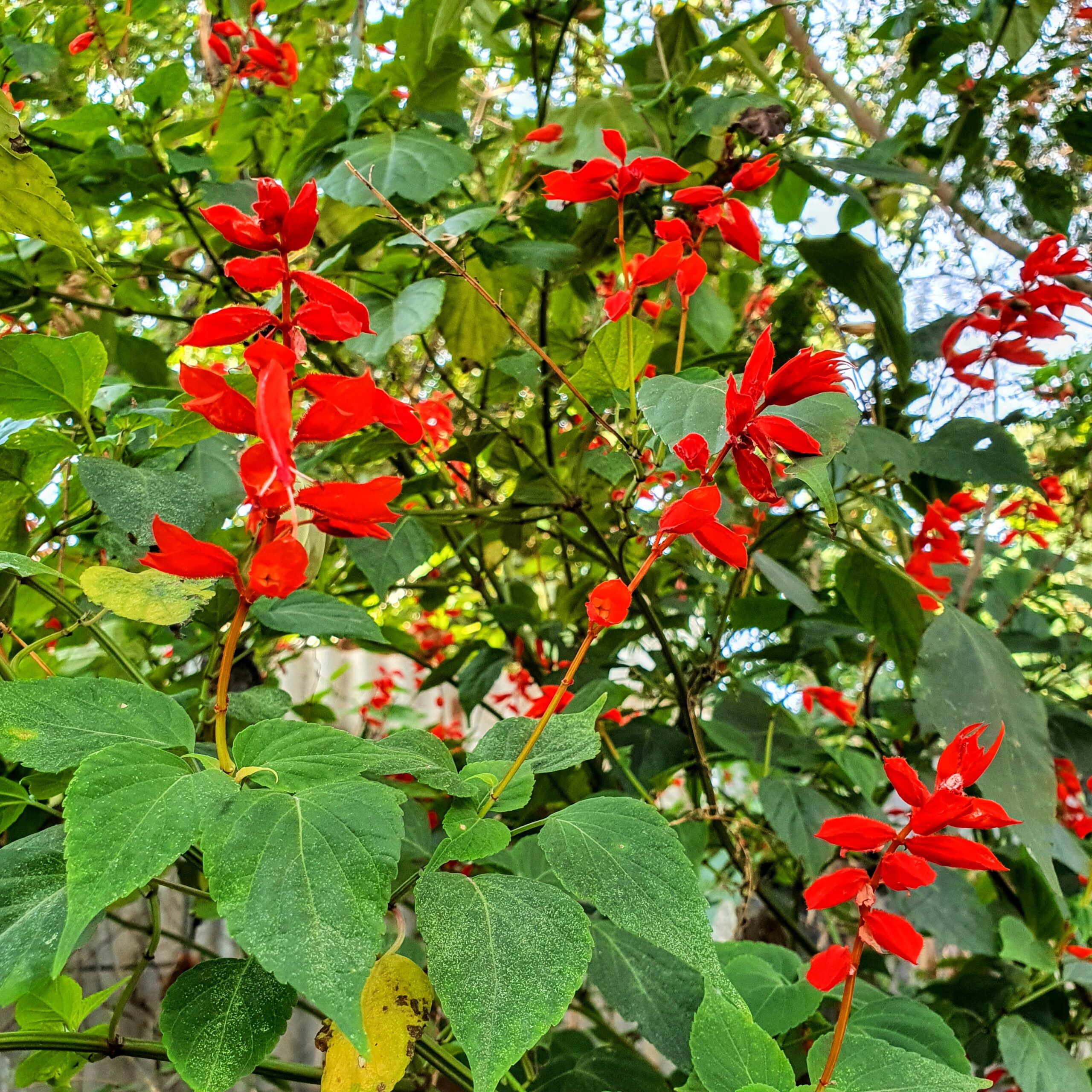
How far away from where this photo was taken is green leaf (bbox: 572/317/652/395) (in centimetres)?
59

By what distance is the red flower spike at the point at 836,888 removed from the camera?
400 mm

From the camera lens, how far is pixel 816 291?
0.95 metres

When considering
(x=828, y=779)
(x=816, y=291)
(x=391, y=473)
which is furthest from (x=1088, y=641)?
(x=391, y=473)

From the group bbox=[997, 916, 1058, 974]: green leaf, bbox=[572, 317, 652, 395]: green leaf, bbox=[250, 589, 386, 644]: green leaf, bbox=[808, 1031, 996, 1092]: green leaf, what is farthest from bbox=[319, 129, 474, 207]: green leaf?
bbox=[997, 916, 1058, 974]: green leaf

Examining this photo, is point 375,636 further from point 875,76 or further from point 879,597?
point 875,76

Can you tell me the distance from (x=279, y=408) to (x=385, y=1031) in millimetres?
262

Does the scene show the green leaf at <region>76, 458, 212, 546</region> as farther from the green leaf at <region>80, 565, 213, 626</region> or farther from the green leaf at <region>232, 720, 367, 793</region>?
the green leaf at <region>232, 720, 367, 793</region>

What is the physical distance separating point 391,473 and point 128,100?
502mm

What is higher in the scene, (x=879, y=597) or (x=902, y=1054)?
(x=879, y=597)

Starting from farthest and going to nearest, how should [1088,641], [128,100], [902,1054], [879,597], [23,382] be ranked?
[1088,641]
[128,100]
[879,597]
[23,382]
[902,1054]

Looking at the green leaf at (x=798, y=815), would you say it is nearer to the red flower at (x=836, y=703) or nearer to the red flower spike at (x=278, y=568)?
the red flower at (x=836, y=703)

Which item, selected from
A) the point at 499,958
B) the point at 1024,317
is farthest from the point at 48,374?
the point at 1024,317

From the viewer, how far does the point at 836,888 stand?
0.40m

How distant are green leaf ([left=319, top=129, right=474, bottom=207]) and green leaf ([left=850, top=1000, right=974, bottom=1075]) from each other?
698 mm
